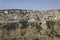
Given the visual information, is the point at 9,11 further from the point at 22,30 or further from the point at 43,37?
the point at 43,37

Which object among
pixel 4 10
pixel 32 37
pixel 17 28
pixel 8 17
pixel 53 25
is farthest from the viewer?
pixel 4 10

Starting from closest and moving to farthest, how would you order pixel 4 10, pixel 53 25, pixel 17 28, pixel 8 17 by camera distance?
pixel 17 28 < pixel 53 25 < pixel 8 17 < pixel 4 10

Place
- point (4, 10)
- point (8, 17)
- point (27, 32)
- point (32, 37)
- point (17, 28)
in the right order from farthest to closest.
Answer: point (4, 10), point (8, 17), point (17, 28), point (27, 32), point (32, 37)

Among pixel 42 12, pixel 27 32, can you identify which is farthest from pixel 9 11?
pixel 27 32

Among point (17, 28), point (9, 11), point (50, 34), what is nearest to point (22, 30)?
point (17, 28)

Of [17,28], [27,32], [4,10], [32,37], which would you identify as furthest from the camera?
[4,10]

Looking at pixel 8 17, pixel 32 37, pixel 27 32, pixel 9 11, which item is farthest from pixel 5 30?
pixel 9 11

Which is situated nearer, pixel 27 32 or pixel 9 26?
pixel 27 32

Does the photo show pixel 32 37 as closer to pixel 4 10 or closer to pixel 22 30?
pixel 22 30

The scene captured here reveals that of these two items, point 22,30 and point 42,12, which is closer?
point 22,30
